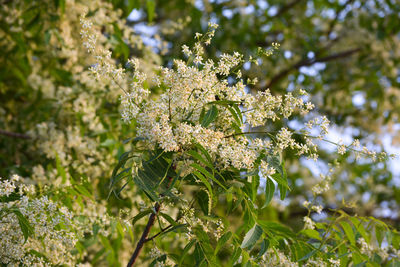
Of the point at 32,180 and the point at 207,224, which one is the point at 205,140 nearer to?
the point at 207,224

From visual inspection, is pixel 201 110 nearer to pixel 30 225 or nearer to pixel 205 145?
pixel 205 145

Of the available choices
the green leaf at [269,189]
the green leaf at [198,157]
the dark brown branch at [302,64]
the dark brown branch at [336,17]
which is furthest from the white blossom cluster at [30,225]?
the dark brown branch at [336,17]

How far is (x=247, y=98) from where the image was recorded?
1.73 metres

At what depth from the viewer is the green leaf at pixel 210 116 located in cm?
154

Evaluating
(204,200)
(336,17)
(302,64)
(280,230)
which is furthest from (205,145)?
(336,17)

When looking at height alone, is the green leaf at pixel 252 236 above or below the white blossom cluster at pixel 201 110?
below

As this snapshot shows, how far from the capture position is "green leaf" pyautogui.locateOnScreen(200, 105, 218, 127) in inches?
60.6

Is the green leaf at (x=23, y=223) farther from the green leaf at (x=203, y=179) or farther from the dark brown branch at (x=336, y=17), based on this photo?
the dark brown branch at (x=336, y=17)

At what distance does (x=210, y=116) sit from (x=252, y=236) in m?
0.48

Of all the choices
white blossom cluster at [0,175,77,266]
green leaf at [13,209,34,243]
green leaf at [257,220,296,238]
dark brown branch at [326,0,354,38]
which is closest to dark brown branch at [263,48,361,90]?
dark brown branch at [326,0,354,38]

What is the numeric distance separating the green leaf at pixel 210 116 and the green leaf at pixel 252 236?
17.6 inches

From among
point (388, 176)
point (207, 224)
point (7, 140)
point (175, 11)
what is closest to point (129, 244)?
point (7, 140)

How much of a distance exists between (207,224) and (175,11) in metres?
5.08

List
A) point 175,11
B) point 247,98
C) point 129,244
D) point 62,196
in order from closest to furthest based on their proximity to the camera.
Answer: point 247,98
point 62,196
point 129,244
point 175,11
